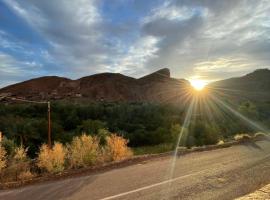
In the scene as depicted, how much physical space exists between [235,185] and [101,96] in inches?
2905

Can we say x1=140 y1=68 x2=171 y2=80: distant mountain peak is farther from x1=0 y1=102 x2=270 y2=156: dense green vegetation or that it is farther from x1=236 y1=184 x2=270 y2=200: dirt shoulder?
x1=236 y1=184 x2=270 y2=200: dirt shoulder

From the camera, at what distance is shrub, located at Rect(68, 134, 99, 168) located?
1230 centimetres

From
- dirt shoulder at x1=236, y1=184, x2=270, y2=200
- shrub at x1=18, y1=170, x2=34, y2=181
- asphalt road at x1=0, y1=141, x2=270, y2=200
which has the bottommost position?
shrub at x1=18, y1=170, x2=34, y2=181

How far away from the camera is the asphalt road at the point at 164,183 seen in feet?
25.5

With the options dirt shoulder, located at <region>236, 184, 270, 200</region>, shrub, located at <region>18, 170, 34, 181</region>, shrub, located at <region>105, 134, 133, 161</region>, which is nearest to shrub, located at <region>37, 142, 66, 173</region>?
shrub, located at <region>18, 170, 34, 181</region>

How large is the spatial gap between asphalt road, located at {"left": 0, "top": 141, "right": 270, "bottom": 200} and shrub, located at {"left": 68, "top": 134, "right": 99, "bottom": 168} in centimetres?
196

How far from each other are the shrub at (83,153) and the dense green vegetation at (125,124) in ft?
42.6

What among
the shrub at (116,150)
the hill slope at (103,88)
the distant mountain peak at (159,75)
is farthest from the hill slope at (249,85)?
the shrub at (116,150)

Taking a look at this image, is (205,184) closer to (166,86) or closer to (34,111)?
(34,111)

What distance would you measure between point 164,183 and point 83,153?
4753 mm

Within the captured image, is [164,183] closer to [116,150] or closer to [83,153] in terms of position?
[83,153]

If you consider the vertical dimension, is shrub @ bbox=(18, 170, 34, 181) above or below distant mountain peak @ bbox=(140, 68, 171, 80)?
below

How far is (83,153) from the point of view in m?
12.7

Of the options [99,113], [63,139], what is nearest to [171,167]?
[63,139]
